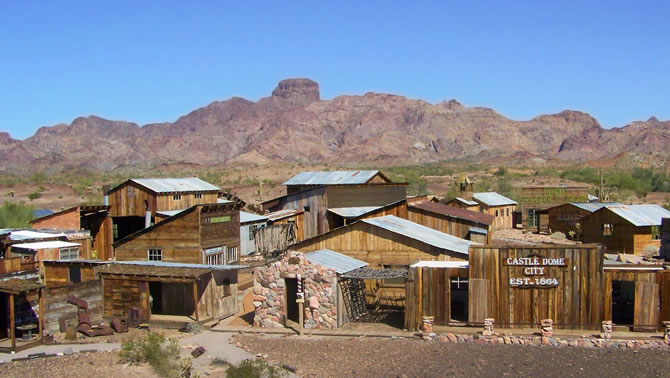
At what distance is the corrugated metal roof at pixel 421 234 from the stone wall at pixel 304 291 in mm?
5292

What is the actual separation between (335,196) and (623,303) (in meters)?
19.6

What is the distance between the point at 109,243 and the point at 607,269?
1023 inches

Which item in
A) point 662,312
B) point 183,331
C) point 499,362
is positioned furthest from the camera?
point 183,331

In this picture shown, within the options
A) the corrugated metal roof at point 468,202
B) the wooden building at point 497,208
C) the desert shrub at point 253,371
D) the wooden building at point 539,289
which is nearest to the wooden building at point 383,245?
the wooden building at point 539,289

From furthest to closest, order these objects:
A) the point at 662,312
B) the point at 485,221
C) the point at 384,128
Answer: the point at 384,128, the point at 485,221, the point at 662,312

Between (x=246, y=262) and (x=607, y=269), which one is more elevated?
(x=607, y=269)

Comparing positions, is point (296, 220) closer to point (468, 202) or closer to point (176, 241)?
point (176, 241)

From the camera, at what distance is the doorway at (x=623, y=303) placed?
20.4m

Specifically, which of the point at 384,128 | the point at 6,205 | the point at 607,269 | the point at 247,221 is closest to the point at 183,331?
the point at 607,269

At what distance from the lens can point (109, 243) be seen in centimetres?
3662

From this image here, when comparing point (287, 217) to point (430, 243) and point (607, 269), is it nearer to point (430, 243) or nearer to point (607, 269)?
point (430, 243)

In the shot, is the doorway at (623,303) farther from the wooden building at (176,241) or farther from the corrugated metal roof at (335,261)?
the wooden building at (176,241)

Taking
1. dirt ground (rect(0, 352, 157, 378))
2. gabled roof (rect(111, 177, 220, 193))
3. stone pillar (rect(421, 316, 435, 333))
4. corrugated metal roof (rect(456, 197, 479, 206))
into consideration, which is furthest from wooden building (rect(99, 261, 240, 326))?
corrugated metal roof (rect(456, 197, 479, 206))

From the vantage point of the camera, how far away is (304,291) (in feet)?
68.1
